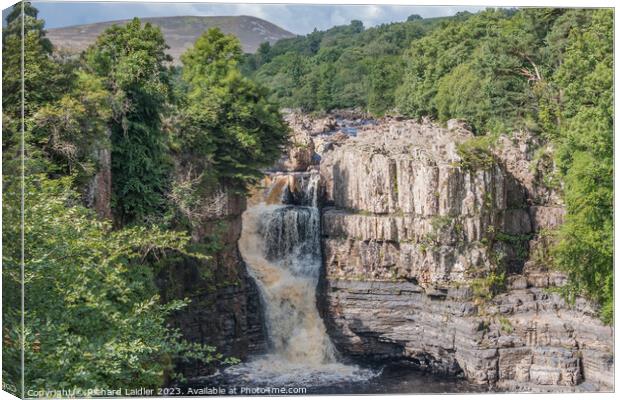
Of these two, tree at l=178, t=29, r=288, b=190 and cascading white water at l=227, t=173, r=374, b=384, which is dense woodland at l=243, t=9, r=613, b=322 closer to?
tree at l=178, t=29, r=288, b=190

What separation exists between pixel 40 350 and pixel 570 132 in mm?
6755

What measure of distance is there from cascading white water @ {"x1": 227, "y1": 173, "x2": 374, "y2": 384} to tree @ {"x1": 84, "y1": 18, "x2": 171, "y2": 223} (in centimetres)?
168

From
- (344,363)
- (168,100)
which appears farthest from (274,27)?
(344,363)

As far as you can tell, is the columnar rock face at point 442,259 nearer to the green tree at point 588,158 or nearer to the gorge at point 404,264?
the gorge at point 404,264

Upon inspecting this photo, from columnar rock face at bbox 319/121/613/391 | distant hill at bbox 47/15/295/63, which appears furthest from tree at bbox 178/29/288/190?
distant hill at bbox 47/15/295/63

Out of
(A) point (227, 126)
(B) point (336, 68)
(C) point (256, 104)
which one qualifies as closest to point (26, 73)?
(C) point (256, 104)

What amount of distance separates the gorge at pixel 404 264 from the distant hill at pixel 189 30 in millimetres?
1668

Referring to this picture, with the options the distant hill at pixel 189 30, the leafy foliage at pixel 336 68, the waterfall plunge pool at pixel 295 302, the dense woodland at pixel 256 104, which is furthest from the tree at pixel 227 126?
the distant hill at pixel 189 30

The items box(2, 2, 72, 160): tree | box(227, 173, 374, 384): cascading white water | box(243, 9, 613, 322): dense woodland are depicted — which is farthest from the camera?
box(227, 173, 374, 384): cascading white water

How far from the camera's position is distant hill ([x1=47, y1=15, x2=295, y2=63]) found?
10.7 metres

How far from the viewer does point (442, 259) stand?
13797 millimetres

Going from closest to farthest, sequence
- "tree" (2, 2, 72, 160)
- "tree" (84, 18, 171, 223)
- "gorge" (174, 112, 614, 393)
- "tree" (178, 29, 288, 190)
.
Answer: "tree" (2, 2, 72, 160) < "tree" (84, 18, 171, 223) < "gorge" (174, 112, 614, 393) < "tree" (178, 29, 288, 190)

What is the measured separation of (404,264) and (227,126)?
10.2 feet

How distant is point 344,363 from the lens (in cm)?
1263
